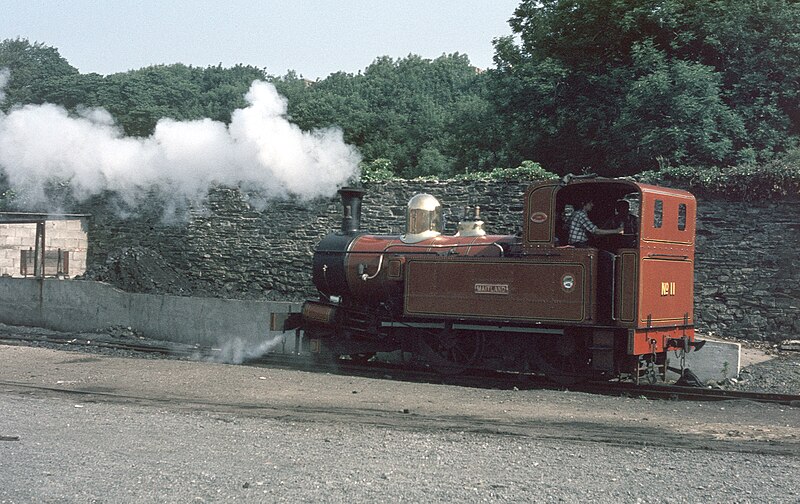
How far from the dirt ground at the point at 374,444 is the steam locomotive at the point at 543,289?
2.93 ft

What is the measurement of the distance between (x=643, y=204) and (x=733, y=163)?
10516mm

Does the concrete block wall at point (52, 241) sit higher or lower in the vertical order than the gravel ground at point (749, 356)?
higher

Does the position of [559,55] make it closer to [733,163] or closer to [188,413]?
[733,163]

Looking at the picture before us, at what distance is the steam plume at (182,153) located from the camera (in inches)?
741

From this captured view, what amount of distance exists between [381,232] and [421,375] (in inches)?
174

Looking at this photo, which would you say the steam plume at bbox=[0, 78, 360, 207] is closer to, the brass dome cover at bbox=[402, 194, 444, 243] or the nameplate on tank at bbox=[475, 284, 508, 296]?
the brass dome cover at bbox=[402, 194, 444, 243]

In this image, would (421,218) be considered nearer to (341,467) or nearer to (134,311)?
(341,467)

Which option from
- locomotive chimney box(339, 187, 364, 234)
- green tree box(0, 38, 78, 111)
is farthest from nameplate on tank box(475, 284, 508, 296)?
green tree box(0, 38, 78, 111)

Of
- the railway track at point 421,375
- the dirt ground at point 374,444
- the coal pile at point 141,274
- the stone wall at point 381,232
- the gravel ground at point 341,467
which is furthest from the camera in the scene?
the coal pile at point 141,274

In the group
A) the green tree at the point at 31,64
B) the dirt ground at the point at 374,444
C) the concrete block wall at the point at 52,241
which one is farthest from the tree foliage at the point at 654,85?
the green tree at the point at 31,64

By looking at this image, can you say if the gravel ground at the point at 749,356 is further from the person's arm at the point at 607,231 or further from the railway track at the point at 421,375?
the person's arm at the point at 607,231

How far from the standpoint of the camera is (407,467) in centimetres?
645

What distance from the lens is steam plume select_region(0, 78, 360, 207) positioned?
61.8 ft

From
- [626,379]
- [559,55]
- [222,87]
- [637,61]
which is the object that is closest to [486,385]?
[626,379]
